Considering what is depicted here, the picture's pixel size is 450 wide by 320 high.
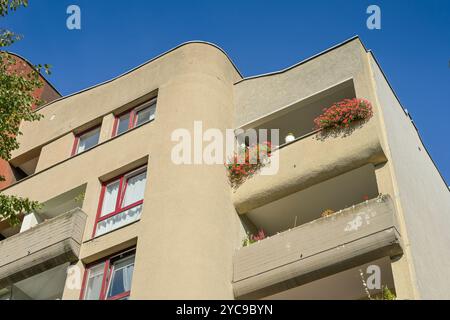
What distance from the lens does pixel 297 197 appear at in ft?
61.6

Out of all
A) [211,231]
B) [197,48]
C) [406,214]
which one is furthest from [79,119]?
[406,214]

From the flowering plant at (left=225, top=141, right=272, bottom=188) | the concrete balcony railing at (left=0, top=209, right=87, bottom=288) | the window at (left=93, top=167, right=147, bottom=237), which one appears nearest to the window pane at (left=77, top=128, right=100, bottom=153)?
the window at (left=93, top=167, right=147, bottom=237)

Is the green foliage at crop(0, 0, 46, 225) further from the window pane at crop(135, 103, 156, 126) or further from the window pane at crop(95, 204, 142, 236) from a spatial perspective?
the window pane at crop(135, 103, 156, 126)

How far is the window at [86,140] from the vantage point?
2294 centimetres

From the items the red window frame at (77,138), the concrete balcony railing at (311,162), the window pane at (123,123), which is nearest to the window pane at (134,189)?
the concrete balcony railing at (311,162)

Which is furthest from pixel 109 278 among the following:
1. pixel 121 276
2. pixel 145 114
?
pixel 145 114

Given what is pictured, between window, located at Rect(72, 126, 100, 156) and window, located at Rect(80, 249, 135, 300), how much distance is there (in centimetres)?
594

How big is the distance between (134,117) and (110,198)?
12.1 ft

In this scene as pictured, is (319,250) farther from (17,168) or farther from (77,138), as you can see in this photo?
(17,168)

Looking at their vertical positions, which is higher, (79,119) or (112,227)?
(79,119)

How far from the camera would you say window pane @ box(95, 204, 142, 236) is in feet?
60.3

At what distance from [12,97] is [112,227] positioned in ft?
14.4
